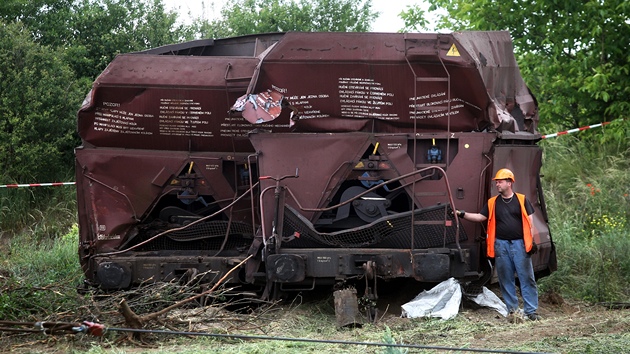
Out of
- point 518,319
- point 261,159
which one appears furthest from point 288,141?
point 518,319

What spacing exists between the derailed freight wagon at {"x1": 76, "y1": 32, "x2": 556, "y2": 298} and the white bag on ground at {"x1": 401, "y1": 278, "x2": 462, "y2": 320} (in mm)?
167

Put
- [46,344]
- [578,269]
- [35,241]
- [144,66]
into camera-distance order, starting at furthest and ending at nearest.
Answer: [35,241] → [578,269] → [144,66] → [46,344]

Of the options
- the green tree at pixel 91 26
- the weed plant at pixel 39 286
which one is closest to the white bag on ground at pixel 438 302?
the weed plant at pixel 39 286

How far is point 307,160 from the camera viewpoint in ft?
32.1

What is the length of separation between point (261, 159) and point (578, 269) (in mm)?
4901

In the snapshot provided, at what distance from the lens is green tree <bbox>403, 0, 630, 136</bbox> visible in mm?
15602

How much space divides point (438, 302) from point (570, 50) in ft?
28.3

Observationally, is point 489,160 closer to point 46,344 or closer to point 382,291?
point 382,291

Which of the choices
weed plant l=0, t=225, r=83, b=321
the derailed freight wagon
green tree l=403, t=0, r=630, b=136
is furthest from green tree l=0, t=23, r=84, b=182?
green tree l=403, t=0, r=630, b=136

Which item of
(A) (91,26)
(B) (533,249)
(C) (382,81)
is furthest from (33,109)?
(B) (533,249)

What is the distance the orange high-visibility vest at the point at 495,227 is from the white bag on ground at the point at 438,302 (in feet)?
1.83

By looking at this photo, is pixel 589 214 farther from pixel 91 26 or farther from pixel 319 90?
pixel 91 26

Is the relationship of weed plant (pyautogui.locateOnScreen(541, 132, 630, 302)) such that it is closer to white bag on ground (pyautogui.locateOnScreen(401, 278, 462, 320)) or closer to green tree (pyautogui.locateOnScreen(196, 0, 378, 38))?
white bag on ground (pyautogui.locateOnScreen(401, 278, 462, 320))

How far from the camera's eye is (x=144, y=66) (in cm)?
1034
